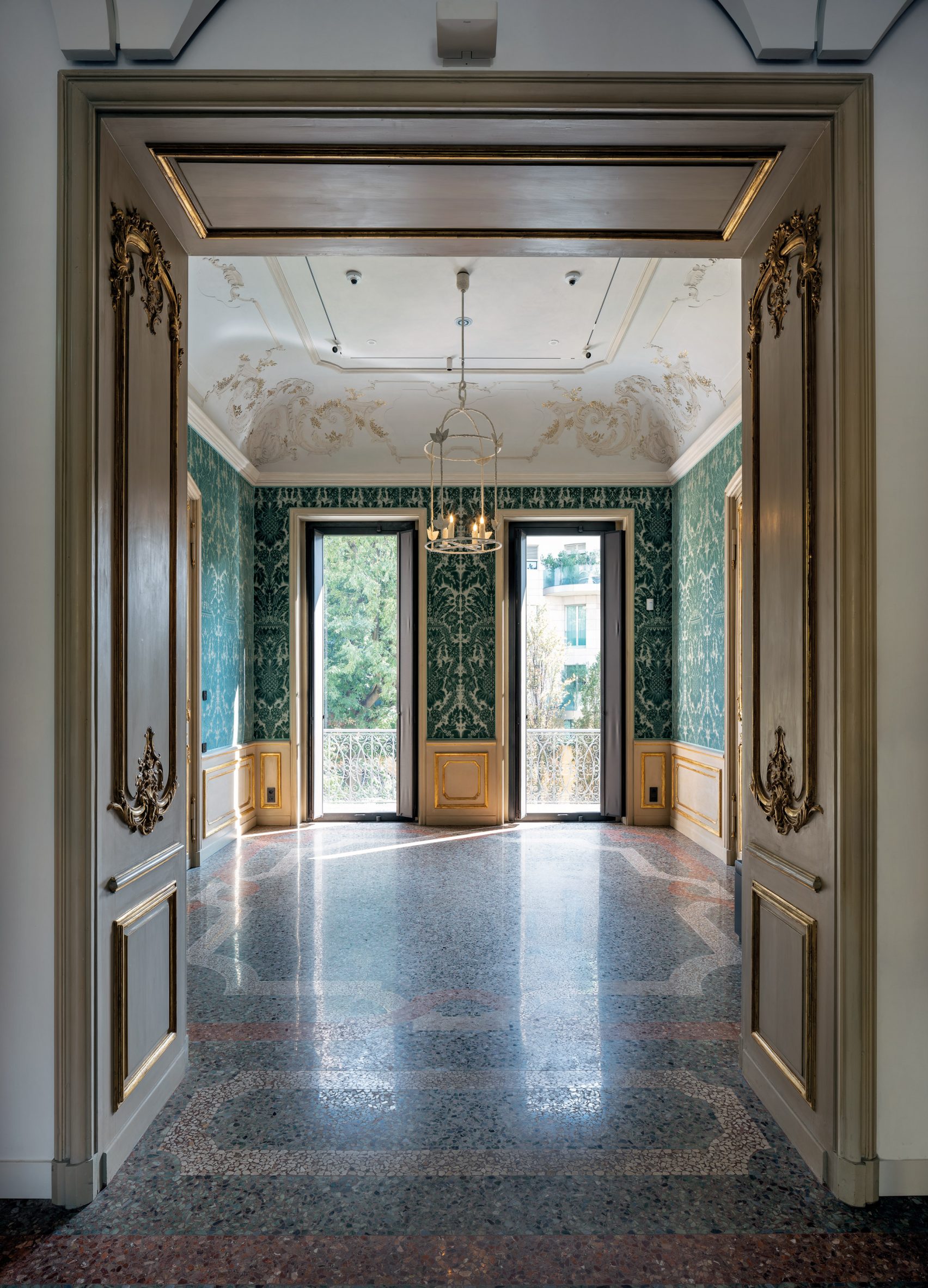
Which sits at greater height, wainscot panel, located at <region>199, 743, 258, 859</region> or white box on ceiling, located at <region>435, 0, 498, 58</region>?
white box on ceiling, located at <region>435, 0, 498, 58</region>

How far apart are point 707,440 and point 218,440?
380cm

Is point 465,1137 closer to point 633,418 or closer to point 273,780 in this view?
point 273,780

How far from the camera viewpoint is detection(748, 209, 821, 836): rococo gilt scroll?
230 cm

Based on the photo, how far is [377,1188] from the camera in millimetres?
2172

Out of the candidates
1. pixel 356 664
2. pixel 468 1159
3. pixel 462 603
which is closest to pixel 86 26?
pixel 468 1159

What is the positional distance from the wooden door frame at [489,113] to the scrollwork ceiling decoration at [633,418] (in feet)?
13.4

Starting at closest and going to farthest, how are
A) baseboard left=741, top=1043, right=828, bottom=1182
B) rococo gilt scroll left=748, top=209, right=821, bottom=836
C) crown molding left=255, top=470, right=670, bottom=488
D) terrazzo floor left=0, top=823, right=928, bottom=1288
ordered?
terrazzo floor left=0, top=823, right=928, bottom=1288
baseboard left=741, top=1043, right=828, bottom=1182
rococo gilt scroll left=748, top=209, right=821, bottom=836
crown molding left=255, top=470, right=670, bottom=488

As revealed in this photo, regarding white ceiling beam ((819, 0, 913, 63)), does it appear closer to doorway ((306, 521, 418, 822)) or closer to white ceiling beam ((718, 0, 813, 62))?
white ceiling beam ((718, 0, 813, 62))

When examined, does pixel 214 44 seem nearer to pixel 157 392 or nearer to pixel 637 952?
pixel 157 392

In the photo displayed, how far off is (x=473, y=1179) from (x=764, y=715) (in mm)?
1609

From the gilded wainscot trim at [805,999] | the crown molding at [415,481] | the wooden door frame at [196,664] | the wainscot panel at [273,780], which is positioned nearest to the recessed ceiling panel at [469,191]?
the gilded wainscot trim at [805,999]

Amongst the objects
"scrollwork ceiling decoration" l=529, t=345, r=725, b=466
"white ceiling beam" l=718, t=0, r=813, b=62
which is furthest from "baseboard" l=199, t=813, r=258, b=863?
"white ceiling beam" l=718, t=0, r=813, b=62

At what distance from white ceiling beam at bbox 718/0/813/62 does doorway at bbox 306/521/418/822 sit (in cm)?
563
